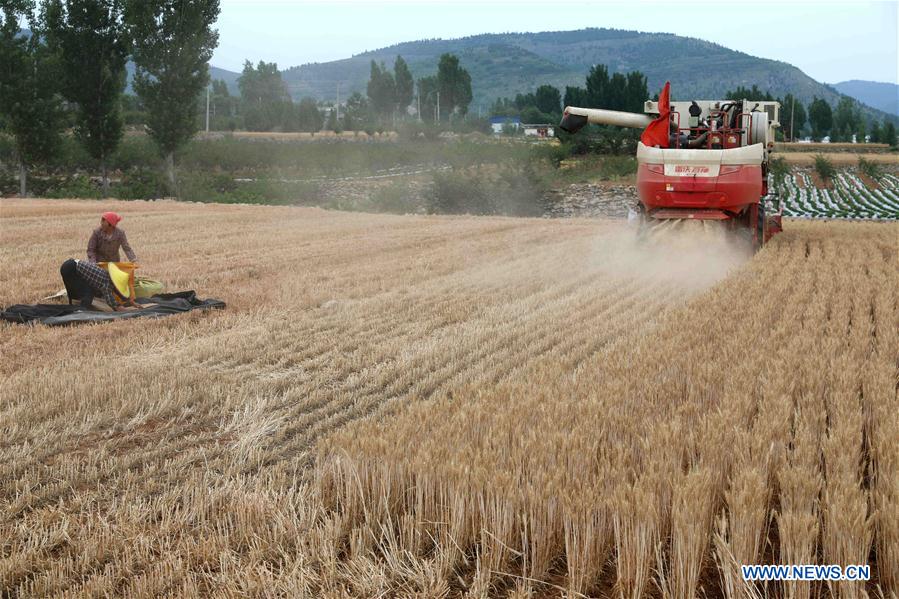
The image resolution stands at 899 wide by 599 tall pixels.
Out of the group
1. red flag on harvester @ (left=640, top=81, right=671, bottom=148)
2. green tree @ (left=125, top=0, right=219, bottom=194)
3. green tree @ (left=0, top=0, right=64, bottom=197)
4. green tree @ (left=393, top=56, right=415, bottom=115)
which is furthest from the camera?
green tree @ (left=393, top=56, right=415, bottom=115)

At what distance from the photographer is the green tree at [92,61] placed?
33.3 m

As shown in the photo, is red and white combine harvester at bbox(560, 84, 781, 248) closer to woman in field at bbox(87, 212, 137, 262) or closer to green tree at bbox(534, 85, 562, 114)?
woman in field at bbox(87, 212, 137, 262)

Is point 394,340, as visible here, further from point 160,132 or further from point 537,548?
point 160,132

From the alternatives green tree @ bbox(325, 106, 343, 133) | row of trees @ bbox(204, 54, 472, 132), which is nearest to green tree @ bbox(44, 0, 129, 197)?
row of trees @ bbox(204, 54, 472, 132)

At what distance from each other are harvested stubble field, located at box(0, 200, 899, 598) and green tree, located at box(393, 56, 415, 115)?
90.8 meters

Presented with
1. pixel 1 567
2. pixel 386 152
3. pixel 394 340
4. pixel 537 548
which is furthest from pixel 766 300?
pixel 386 152

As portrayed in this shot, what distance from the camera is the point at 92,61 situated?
112 ft

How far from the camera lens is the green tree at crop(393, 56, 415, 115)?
95.2 metres

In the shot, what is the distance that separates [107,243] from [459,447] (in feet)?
21.7

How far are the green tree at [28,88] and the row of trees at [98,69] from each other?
4cm

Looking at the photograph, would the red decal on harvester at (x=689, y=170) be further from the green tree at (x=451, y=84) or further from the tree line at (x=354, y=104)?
the green tree at (x=451, y=84)

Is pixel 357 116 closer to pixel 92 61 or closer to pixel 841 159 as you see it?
pixel 841 159

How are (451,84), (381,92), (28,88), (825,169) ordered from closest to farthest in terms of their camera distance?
(28,88), (825,169), (451,84), (381,92)

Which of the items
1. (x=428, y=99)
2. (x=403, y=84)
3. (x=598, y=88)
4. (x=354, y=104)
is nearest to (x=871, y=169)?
(x=598, y=88)
